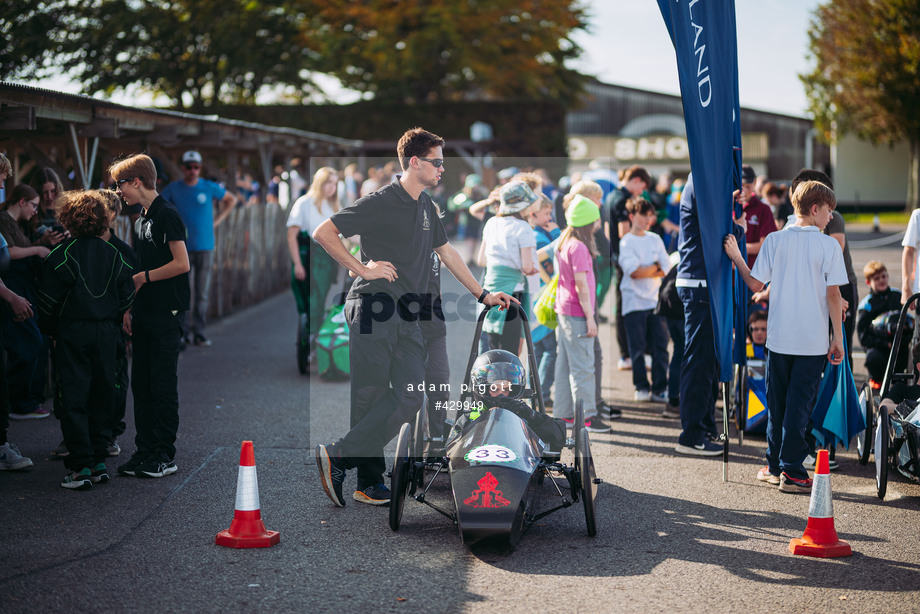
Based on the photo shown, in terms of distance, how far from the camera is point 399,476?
5.06 meters

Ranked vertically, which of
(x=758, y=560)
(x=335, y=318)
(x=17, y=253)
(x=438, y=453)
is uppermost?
(x=17, y=253)

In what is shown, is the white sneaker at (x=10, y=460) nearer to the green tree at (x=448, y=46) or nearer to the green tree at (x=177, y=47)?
the green tree at (x=448, y=46)

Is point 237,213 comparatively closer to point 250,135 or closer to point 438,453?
point 250,135

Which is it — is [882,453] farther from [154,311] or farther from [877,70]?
[877,70]

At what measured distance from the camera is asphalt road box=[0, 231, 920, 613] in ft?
14.1

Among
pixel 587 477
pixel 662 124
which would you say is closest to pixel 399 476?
pixel 587 477

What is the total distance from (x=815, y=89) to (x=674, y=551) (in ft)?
154

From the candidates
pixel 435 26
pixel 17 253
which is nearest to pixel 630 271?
pixel 17 253

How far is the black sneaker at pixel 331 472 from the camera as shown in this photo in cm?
546

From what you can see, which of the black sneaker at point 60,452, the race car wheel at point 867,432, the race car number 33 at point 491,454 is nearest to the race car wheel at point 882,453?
the race car wheel at point 867,432

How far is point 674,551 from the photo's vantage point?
5.00m

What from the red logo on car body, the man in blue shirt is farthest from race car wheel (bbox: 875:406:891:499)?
the man in blue shirt

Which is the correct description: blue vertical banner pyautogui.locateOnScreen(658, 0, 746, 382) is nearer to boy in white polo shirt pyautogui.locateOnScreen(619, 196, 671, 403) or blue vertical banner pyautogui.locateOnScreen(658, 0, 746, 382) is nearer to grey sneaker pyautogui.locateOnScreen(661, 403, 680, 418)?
grey sneaker pyautogui.locateOnScreen(661, 403, 680, 418)

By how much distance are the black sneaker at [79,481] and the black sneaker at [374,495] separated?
1688 millimetres
